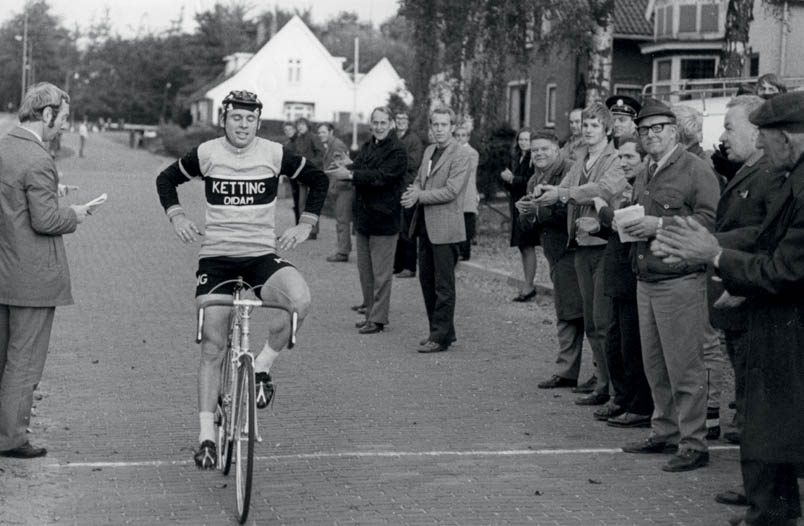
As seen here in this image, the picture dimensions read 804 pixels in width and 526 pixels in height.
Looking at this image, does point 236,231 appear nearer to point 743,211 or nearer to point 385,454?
point 385,454

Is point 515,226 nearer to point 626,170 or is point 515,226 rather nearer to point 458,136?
point 458,136

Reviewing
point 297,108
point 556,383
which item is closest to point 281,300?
point 556,383

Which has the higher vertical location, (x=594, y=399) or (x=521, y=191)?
(x=521, y=191)

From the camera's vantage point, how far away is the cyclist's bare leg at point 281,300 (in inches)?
280

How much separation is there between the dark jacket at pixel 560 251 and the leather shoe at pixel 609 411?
A: 4.20ft

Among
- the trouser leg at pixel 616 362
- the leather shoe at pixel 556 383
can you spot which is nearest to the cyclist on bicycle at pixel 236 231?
the trouser leg at pixel 616 362

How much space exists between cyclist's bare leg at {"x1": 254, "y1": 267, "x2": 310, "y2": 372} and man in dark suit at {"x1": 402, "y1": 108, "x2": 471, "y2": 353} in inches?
183

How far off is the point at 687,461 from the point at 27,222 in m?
4.00

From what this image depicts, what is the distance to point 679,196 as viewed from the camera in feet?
25.7

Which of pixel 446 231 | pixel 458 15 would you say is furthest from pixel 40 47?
pixel 446 231

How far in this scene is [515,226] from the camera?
16062 millimetres

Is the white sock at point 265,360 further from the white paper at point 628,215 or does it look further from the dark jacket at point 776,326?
the dark jacket at point 776,326

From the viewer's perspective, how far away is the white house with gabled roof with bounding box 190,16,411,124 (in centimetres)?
9194

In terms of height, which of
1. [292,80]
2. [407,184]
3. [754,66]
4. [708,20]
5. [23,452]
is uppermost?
[708,20]
